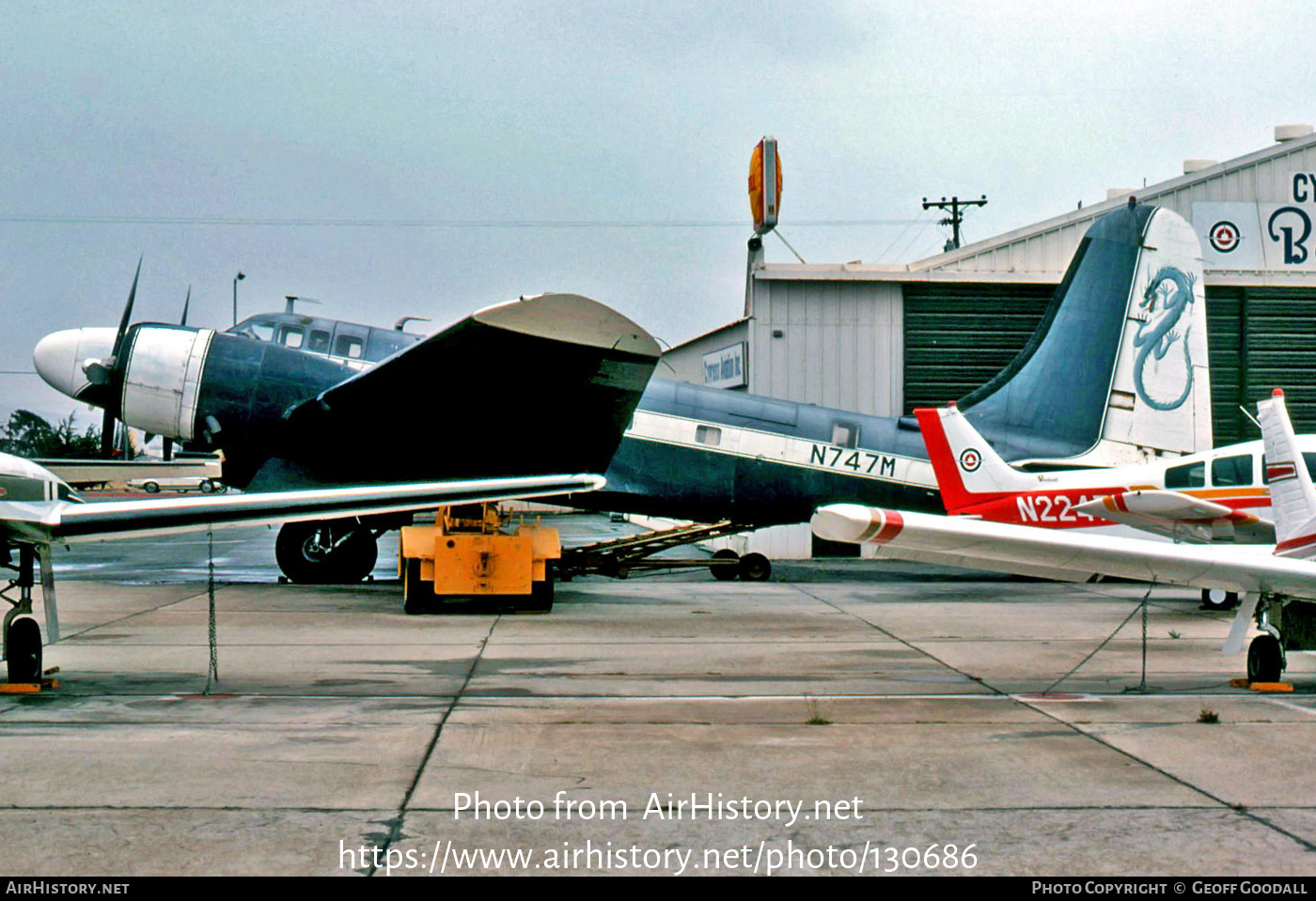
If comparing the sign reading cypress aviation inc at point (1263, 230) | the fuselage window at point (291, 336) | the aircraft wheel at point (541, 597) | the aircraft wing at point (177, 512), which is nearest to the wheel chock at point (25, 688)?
Result: the aircraft wing at point (177, 512)

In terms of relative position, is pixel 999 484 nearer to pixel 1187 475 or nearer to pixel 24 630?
pixel 1187 475

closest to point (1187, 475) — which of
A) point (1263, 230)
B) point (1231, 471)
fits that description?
point (1231, 471)

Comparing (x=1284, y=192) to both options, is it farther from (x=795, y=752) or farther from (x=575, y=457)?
(x=795, y=752)

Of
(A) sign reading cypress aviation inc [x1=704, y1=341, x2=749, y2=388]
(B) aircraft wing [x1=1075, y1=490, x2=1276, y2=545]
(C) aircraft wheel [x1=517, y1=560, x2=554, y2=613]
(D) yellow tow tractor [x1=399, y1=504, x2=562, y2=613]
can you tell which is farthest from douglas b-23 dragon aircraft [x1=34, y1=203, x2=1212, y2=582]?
(A) sign reading cypress aviation inc [x1=704, y1=341, x2=749, y2=388]

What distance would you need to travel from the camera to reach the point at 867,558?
78.3 ft

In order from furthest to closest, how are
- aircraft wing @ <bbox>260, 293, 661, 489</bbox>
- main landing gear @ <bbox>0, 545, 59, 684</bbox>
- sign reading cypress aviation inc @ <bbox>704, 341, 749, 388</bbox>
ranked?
sign reading cypress aviation inc @ <bbox>704, 341, 749, 388</bbox>
aircraft wing @ <bbox>260, 293, 661, 489</bbox>
main landing gear @ <bbox>0, 545, 59, 684</bbox>

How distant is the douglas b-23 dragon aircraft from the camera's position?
1440 centimetres

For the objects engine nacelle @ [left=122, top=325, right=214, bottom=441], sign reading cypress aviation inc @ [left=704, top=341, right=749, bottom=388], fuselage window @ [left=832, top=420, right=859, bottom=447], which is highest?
sign reading cypress aviation inc @ [left=704, top=341, right=749, bottom=388]

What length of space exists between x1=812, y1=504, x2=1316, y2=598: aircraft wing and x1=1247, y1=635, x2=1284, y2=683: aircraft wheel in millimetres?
713

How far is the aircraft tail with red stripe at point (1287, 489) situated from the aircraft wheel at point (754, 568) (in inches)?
394

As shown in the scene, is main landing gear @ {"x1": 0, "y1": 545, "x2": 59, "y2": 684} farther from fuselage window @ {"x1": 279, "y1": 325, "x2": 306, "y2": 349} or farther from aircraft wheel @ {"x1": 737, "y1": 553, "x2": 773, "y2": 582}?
aircraft wheel @ {"x1": 737, "y1": 553, "x2": 773, "y2": 582}

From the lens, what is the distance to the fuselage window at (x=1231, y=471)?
13047 millimetres

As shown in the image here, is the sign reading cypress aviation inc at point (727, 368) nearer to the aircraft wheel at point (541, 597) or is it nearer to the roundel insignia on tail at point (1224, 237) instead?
the roundel insignia on tail at point (1224, 237)
